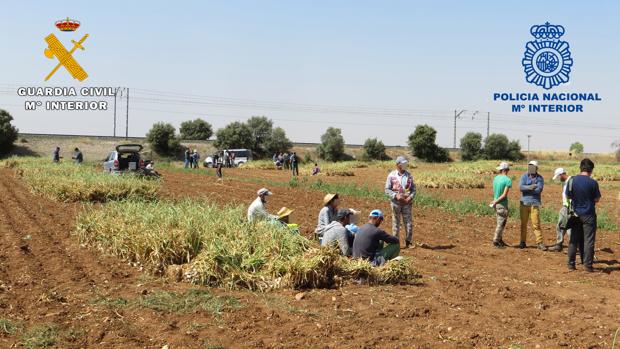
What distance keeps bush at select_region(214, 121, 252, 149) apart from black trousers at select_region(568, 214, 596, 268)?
50.2 metres

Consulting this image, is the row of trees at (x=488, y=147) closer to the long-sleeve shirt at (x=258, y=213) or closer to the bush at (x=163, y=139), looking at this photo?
the bush at (x=163, y=139)

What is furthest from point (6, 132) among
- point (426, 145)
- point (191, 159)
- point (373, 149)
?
point (426, 145)

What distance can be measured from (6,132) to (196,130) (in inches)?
825

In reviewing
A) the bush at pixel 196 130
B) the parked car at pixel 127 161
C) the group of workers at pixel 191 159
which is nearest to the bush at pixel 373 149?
the bush at pixel 196 130

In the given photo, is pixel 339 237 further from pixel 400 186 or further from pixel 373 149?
pixel 373 149

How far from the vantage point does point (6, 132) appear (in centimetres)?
4884

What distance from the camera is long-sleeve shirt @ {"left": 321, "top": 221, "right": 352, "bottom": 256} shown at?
26.4 ft

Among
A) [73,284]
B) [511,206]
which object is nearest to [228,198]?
[511,206]

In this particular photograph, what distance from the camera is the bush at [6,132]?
4872 centimetres

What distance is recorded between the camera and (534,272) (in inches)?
336

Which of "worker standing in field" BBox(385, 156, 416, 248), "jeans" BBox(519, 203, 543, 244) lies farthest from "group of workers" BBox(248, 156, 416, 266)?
"jeans" BBox(519, 203, 543, 244)

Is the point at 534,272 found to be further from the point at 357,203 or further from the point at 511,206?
the point at 357,203

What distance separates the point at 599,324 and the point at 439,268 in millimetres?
2839

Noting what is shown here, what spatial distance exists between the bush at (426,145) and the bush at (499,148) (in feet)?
14.9
